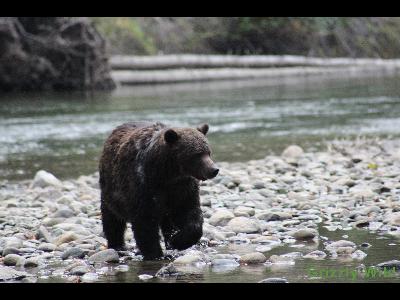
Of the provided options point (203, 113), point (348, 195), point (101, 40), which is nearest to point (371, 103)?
point (203, 113)

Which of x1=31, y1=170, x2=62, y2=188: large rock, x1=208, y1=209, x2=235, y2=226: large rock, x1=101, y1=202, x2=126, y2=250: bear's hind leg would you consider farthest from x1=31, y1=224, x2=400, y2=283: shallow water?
x1=31, y1=170, x2=62, y2=188: large rock

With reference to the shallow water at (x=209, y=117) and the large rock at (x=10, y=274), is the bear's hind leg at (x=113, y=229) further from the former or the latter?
the shallow water at (x=209, y=117)

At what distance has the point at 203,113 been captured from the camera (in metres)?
21.5

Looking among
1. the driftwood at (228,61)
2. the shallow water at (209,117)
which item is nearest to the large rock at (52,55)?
the shallow water at (209,117)

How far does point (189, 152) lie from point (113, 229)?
1291mm

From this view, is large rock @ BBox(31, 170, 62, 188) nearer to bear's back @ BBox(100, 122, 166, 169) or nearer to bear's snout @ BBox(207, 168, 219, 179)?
bear's back @ BBox(100, 122, 166, 169)

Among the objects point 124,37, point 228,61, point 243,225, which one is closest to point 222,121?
point 243,225

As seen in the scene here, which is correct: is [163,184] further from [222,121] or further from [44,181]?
[222,121]

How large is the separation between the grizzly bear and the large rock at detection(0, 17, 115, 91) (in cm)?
2399

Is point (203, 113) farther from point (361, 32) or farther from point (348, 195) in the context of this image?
point (361, 32)

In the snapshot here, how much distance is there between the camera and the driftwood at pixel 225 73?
35469 mm

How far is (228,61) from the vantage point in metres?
38.2
